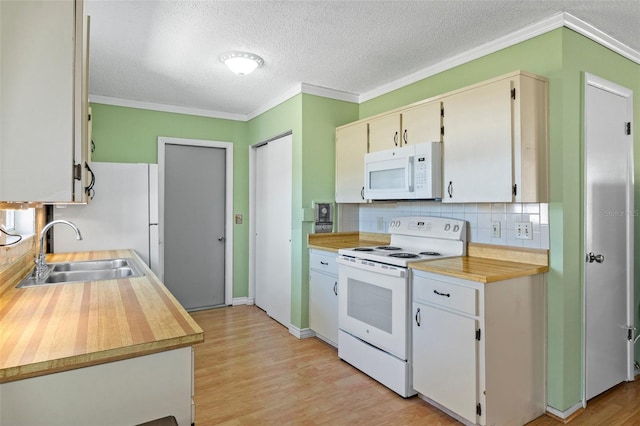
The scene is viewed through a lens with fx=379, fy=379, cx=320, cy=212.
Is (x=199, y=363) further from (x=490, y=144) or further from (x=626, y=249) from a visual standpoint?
(x=626, y=249)

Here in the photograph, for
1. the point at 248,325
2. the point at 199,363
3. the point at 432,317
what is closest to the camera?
the point at 432,317

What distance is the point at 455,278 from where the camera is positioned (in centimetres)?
216

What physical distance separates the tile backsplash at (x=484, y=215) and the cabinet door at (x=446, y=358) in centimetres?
75

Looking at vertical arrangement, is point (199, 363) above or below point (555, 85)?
below

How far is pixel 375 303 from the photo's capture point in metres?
2.72

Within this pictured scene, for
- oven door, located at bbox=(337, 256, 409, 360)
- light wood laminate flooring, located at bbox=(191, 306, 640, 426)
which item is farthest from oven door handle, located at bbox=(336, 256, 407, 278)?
light wood laminate flooring, located at bbox=(191, 306, 640, 426)

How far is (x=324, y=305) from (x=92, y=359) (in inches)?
95.4

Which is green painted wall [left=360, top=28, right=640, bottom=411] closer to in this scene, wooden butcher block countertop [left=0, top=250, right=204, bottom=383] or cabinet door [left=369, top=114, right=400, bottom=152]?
cabinet door [left=369, top=114, right=400, bottom=152]

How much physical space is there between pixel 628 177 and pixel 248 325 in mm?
3547

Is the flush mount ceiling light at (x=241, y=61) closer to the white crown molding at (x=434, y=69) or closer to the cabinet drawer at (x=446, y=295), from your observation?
the white crown molding at (x=434, y=69)

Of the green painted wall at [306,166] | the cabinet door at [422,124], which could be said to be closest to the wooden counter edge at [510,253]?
the cabinet door at [422,124]

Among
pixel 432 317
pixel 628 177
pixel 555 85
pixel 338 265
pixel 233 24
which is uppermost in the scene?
pixel 233 24

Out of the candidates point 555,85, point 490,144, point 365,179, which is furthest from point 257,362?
point 555,85

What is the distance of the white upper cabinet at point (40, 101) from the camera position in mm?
1193
